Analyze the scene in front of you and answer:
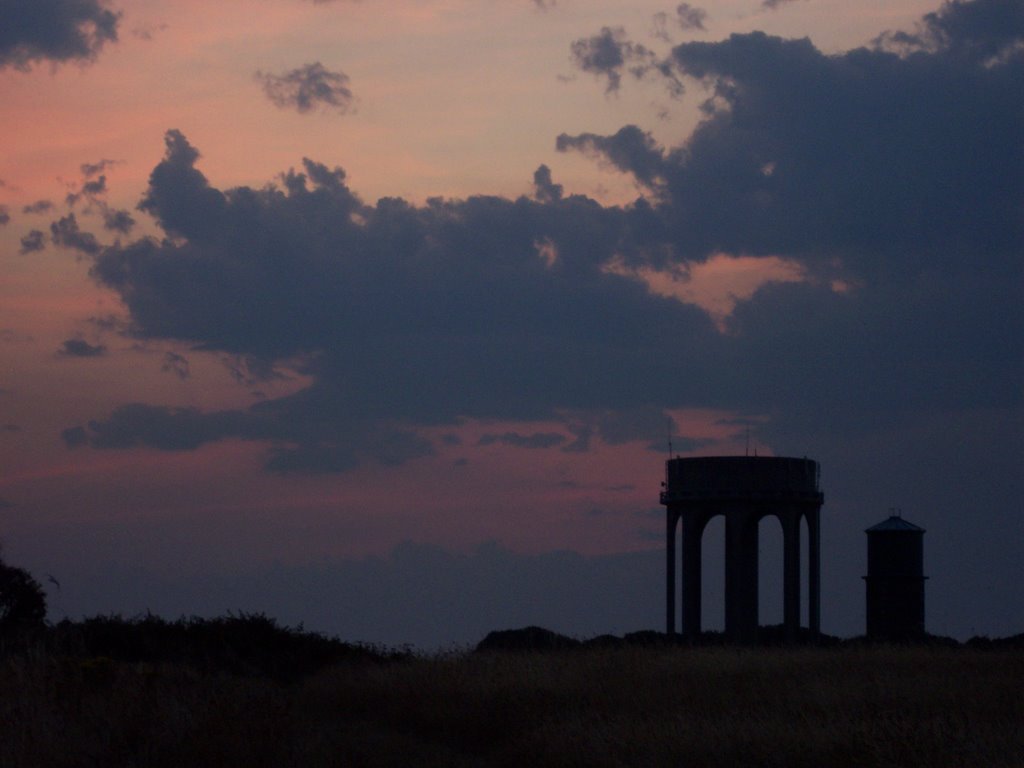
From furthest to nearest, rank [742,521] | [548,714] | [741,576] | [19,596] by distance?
[741,576] < [742,521] < [19,596] < [548,714]

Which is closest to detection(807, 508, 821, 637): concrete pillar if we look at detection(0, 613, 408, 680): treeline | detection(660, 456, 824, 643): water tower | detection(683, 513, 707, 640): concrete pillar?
detection(660, 456, 824, 643): water tower

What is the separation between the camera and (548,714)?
2036 cm

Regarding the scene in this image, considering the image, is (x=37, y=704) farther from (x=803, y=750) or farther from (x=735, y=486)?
(x=735, y=486)

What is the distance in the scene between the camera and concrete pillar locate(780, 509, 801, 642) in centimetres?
5347

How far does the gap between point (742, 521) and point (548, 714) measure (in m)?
34.1

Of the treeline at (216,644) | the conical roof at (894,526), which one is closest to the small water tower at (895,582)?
the conical roof at (894,526)

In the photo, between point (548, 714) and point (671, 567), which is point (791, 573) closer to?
point (671, 567)

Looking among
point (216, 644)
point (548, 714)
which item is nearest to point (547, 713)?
point (548, 714)

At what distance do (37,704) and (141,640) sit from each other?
593 inches

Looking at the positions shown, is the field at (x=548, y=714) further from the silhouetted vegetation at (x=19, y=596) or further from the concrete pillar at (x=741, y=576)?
the concrete pillar at (x=741, y=576)

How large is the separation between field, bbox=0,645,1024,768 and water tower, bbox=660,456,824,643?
2701 cm

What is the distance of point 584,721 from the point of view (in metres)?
18.6

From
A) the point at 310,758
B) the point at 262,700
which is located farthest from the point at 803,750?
the point at 262,700

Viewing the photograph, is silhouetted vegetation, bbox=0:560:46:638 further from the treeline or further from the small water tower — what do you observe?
the small water tower
